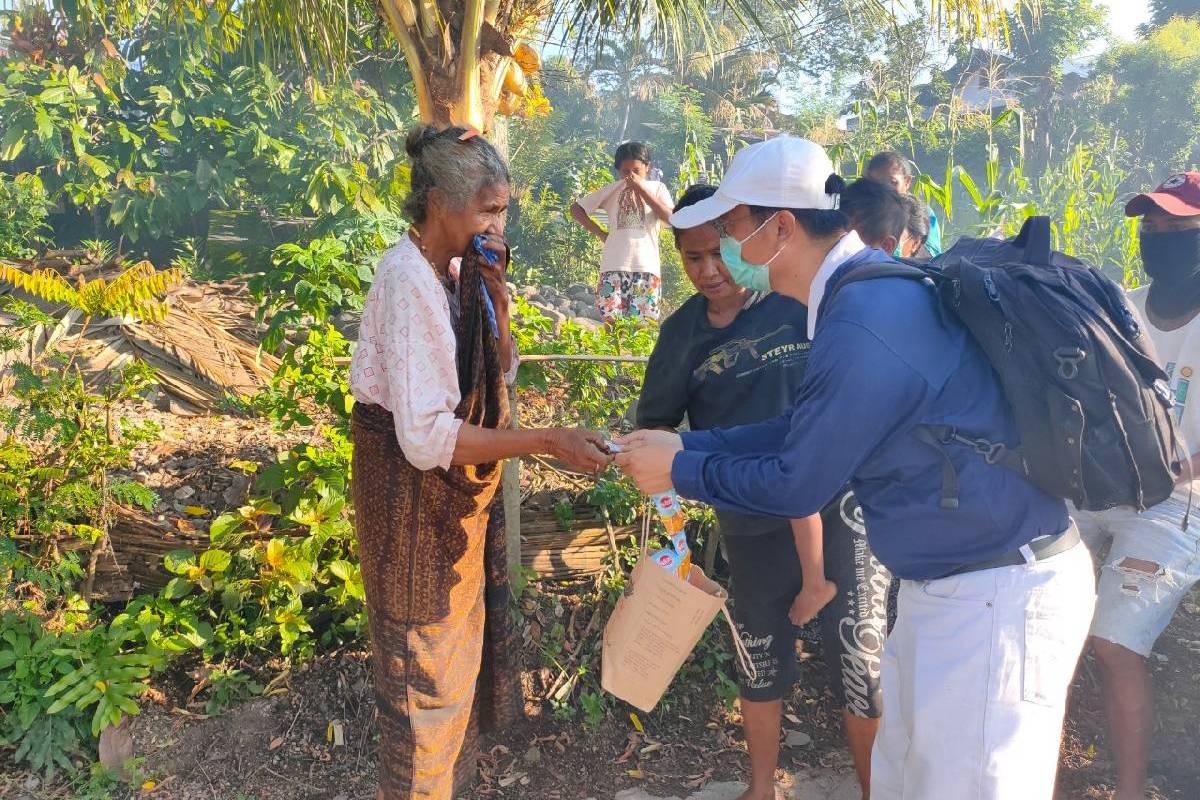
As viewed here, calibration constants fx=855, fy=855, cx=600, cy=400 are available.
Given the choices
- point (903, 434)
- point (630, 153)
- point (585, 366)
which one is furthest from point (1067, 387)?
point (630, 153)

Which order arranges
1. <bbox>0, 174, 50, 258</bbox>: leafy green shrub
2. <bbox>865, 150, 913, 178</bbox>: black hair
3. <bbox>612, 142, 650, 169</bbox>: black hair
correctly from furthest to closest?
<bbox>0, 174, 50, 258</bbox>: leafy green shrub, <bbox>612, 142, 650, 169</bbox>: black hair, <bbox>865, 150, 913, 178</bbox>: black hair

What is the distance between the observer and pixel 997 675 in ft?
5.37

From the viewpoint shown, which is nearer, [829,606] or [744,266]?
[744,266]

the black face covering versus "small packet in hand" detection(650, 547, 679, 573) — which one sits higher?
the black face covering

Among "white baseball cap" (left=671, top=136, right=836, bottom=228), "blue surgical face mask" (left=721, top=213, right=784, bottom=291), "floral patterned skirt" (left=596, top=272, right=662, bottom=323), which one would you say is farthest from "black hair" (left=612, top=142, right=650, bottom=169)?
"white baseball cap" (left=671, top=136, right=836, bottom=228)

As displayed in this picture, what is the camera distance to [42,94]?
28.5ft

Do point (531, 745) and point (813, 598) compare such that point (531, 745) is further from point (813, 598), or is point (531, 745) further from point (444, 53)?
point (444, 53)

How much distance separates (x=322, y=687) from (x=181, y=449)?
1.59m

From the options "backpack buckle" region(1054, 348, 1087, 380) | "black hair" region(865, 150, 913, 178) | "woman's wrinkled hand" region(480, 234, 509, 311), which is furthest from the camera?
"black hair" region(865, 150, 913, 178)

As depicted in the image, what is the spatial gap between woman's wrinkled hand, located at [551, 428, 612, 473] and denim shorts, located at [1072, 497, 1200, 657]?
1771mm

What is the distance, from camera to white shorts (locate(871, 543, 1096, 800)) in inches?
64.4

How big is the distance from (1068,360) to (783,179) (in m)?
0.70

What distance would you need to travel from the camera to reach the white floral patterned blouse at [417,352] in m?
2.07

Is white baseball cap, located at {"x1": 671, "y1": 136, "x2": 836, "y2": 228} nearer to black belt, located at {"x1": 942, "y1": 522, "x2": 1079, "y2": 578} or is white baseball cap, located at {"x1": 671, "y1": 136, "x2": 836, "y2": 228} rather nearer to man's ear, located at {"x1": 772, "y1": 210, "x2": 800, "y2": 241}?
man's ear, located at {"x1": 772, "y1": 210, "x2": 800, "y2": 241}
